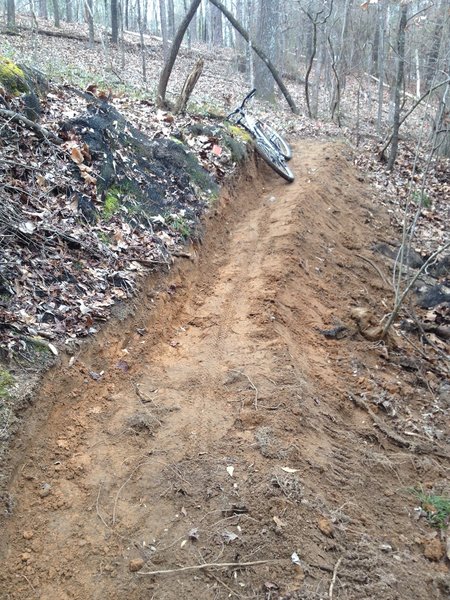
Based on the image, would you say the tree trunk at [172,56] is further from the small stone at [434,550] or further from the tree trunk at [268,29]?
the small stone at [434,550]

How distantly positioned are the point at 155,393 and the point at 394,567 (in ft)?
7.56

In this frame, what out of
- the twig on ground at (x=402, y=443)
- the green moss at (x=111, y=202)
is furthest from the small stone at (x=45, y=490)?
the green moss at (x=111, y=202)

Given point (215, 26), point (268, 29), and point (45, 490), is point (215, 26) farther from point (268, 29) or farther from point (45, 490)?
point (45, 490)

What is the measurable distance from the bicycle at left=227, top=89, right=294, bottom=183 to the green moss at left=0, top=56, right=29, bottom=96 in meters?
4.74

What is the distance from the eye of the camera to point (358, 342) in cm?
589

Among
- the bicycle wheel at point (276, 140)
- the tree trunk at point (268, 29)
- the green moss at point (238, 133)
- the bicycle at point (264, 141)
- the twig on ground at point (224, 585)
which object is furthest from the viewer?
the tree trunk at point (268, 29)

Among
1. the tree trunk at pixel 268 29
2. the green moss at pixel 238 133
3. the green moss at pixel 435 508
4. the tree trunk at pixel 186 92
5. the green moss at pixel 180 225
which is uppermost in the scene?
the tree trunk at pixel 268 29

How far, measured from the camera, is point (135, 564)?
301 centimetres

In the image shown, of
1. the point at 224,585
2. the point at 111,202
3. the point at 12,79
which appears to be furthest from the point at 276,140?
the point at 224,585

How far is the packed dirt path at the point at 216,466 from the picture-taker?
3000mm

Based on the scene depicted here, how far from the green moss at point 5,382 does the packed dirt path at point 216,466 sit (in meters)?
0.26

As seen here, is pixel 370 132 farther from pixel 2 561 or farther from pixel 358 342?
pixel 2 561

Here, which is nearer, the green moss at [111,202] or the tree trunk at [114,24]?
the green moss at [111,202]

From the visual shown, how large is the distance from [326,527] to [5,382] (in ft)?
8.27
